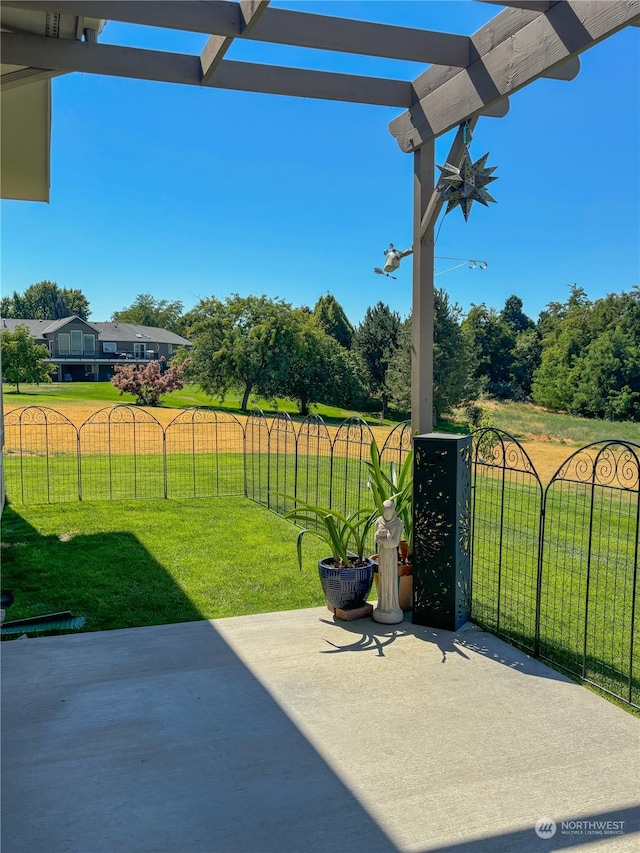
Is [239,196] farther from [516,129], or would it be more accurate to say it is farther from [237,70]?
[237,70]

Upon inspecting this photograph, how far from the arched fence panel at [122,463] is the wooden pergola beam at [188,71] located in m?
5.21

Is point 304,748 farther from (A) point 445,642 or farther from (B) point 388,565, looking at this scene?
(B) point 388,565

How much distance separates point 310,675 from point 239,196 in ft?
139

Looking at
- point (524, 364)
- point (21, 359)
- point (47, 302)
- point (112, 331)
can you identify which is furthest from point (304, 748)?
point (47, 302)

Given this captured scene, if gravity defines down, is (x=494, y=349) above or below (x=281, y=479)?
above

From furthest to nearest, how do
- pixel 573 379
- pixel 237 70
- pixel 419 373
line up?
pixel 573 379, pixel 419 373, pixel 237 70

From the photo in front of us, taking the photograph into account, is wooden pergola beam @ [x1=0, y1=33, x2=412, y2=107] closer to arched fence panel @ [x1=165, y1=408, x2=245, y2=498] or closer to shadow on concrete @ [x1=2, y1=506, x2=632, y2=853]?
shadow on concrete @ [x1=2, y1=506, x2=632, y2=853]

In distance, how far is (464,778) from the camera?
7.27 ft

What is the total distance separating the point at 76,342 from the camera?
126 feet

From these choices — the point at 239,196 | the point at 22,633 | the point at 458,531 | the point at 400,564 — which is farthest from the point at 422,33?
the point at 239,196

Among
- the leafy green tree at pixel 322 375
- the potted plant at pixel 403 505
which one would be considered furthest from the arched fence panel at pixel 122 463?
the leafy green tree at pixel 322 375

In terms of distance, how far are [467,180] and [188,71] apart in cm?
157

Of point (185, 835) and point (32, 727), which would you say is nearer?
point (185, 835)

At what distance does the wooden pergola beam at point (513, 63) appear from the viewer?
2.45m
